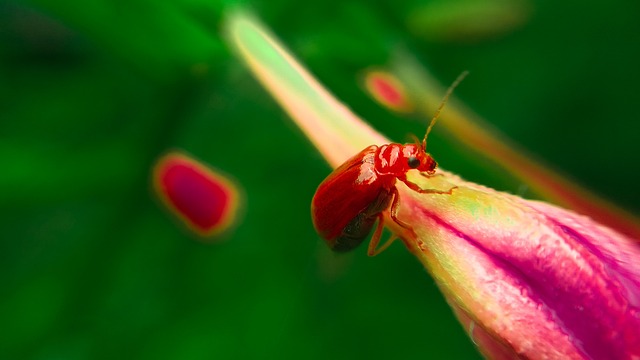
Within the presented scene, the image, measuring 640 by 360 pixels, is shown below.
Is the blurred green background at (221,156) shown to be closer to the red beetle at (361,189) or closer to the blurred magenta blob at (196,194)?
the blurred magenta blob at (196,194)

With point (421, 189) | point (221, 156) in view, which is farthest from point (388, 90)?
point (421, 189)

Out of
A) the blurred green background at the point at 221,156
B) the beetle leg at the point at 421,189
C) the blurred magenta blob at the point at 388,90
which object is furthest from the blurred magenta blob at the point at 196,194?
the beetle leg at the point at 421,189

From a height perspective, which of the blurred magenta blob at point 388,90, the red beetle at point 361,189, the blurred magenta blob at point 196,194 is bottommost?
the blurred magenta blob at point 196,194

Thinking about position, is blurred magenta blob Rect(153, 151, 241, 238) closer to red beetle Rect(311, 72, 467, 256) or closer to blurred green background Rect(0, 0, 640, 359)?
blurred green background Rect(0, 0, 640, 359)

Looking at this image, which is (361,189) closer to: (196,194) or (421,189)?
(421,189)

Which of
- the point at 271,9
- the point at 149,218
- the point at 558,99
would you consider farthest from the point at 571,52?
the point at 149,218

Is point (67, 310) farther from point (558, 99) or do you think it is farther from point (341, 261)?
point (558, 99)

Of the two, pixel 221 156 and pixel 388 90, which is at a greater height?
pixel 388 90

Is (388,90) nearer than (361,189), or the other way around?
(361,189)
